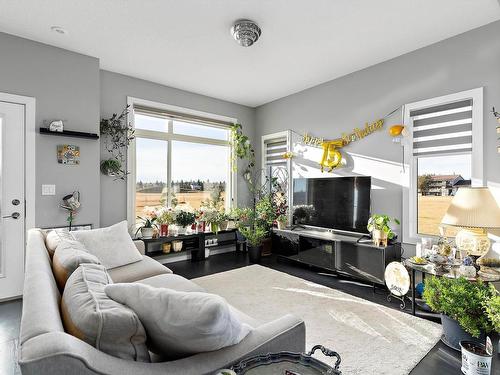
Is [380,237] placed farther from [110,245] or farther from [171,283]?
[110,245]

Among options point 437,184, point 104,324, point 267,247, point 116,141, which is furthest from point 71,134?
point 437,184

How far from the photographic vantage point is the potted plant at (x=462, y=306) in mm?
1797

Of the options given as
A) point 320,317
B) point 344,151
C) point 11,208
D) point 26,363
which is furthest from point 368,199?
point 11,208

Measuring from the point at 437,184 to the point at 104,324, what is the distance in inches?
139

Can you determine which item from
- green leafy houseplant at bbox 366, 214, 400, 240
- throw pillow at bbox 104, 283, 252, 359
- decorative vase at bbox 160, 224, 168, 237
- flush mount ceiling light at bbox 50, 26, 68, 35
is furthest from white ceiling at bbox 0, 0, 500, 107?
throw pillow at bbox 104, 283, 252, 359

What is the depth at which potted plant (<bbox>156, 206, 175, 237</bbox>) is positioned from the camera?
4.14 metres

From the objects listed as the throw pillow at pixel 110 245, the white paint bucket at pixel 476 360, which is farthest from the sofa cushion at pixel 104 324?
the white paint bucket at pixel 476 360

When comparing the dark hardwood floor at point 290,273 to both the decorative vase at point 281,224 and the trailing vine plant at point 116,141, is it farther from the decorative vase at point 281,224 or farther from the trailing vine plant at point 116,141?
the trailing vine plant at point 116,141

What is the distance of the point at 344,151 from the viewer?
4059 mm

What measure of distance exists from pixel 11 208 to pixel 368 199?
4094mm

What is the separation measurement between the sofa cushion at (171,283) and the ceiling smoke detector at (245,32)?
2379 millimetres

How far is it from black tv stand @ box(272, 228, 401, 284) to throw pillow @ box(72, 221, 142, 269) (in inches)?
88.5

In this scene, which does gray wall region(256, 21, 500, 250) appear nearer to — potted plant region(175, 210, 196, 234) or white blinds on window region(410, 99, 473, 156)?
white blinds on window region(410, 99, 473, 156)

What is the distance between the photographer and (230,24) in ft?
9.14
